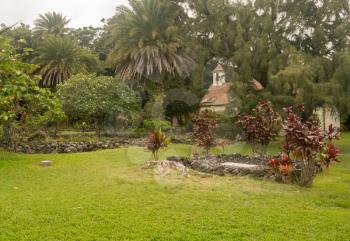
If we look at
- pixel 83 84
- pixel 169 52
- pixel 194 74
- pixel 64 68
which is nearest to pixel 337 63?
pixel 194 74

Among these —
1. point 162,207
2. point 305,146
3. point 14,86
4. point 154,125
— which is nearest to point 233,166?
point 305,146

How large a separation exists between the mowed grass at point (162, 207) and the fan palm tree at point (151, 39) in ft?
41.9

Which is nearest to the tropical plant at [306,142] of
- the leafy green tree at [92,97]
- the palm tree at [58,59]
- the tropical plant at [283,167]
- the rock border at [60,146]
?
the tropical plant at [283,167]

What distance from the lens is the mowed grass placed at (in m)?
5.04

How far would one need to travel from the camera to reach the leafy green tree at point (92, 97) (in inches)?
725

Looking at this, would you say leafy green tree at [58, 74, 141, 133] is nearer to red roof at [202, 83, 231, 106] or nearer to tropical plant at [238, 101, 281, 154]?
tropical plant at [238, 101, 281, 154]

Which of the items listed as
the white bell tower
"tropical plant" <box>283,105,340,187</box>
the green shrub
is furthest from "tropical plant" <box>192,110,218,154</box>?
the white bell tower

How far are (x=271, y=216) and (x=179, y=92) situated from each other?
60.0 feet

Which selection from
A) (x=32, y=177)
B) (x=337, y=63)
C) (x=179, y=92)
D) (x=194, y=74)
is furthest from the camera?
(x=179, y=92)

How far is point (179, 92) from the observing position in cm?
2370

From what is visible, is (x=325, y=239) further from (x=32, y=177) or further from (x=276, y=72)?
(x=276, y=72)

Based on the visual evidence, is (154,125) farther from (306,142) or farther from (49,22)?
(49,22)

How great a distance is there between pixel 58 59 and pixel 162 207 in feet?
75.3

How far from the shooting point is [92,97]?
18.6 meters
